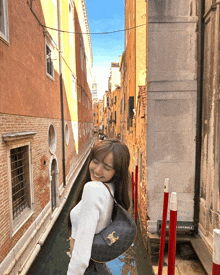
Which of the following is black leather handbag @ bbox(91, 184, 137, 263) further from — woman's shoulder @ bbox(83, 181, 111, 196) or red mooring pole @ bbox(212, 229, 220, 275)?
red mooring pole @ bbox(212, 229, 220, 275)

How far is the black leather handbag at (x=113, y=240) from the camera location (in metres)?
1.29

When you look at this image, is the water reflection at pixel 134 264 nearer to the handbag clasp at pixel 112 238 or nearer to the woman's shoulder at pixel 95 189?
the handbag clasp at pixel 112 238

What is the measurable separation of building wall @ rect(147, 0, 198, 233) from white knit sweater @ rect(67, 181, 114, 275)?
120 inches

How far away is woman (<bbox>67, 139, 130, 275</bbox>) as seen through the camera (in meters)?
1.16

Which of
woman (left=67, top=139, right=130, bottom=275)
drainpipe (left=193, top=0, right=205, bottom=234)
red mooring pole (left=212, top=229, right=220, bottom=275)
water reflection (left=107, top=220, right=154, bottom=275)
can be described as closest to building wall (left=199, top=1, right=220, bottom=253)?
drainpipe (left=193, top=0, right=205, bottom=234)

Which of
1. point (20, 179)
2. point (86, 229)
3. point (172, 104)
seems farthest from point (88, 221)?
point (20, 179)

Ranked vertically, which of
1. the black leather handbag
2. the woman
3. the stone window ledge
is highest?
the stone window ledge

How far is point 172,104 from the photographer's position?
4102 millimetres

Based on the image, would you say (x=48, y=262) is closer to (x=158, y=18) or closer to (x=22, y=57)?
(x=22, y=57)

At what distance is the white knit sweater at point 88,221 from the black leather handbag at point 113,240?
0.08 meters

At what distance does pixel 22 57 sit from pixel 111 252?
4706mm

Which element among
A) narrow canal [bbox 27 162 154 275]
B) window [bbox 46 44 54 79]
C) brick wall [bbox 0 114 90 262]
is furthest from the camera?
window [bbox 46 44 54 79]

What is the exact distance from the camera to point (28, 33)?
5086mm

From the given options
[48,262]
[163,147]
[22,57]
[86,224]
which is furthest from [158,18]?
[48,262]
